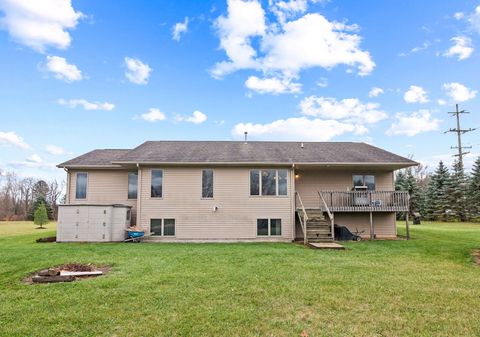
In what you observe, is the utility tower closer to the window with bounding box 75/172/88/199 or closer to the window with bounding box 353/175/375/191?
the window with bounding box 353/175/375/191

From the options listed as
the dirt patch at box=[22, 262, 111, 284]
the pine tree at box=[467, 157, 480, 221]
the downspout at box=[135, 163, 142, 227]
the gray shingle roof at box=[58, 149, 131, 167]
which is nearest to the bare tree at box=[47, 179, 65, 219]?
the gray shingle roof at box=[58, 149, 131, 167]

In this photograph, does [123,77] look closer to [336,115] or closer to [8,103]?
[8,103]

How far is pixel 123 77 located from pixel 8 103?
914cm

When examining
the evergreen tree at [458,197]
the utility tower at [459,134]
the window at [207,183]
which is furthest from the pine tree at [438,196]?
the window at [207,183]

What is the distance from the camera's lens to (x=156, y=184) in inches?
574

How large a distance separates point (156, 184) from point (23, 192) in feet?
172

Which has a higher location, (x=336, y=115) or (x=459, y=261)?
(x=336, y=115)

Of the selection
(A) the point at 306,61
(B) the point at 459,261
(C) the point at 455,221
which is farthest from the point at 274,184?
(C) the point at 455,221

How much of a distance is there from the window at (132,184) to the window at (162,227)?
2.12m

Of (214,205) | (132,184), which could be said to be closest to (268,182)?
(214,205)

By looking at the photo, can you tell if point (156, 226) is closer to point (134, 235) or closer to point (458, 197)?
point (134, 235)

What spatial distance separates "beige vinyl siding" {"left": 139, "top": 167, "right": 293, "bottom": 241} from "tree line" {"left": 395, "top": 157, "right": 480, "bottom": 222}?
79.5ft

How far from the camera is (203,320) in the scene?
431 cm

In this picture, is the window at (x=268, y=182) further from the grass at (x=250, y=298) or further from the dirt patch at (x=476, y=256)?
the dirt patch at (x=476, y=256)
